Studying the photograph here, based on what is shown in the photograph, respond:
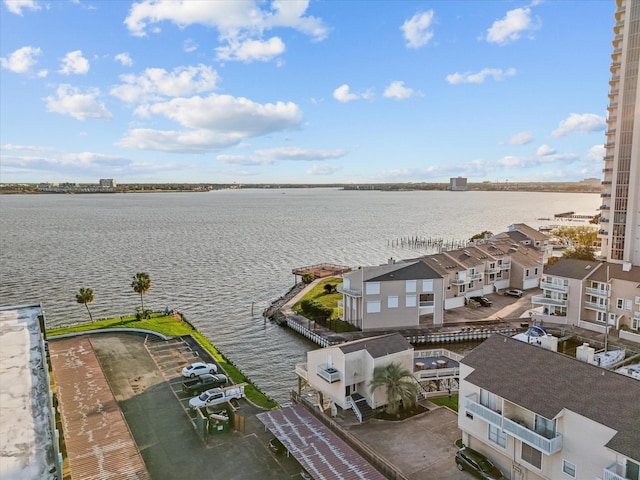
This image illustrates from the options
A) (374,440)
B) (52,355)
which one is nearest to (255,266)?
(52,355)

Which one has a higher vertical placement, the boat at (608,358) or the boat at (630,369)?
the boat at (630,369)

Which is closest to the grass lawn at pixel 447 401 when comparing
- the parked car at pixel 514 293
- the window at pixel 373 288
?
the window at pixel 373 288

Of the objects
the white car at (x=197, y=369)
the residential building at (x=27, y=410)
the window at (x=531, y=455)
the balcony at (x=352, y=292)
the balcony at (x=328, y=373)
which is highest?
the residential building at (x=27, y=410)

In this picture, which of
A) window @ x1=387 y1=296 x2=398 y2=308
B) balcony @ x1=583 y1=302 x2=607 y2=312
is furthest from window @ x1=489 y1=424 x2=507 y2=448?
balcony @ x1=583 y1=302 x2=607 y2=312

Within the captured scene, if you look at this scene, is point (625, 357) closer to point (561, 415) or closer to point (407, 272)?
point (407, 272)

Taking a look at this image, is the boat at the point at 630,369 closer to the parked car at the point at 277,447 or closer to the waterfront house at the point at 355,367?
the waterfront house at the point at 355,367

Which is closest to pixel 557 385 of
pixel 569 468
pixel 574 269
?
pixel 569 468
